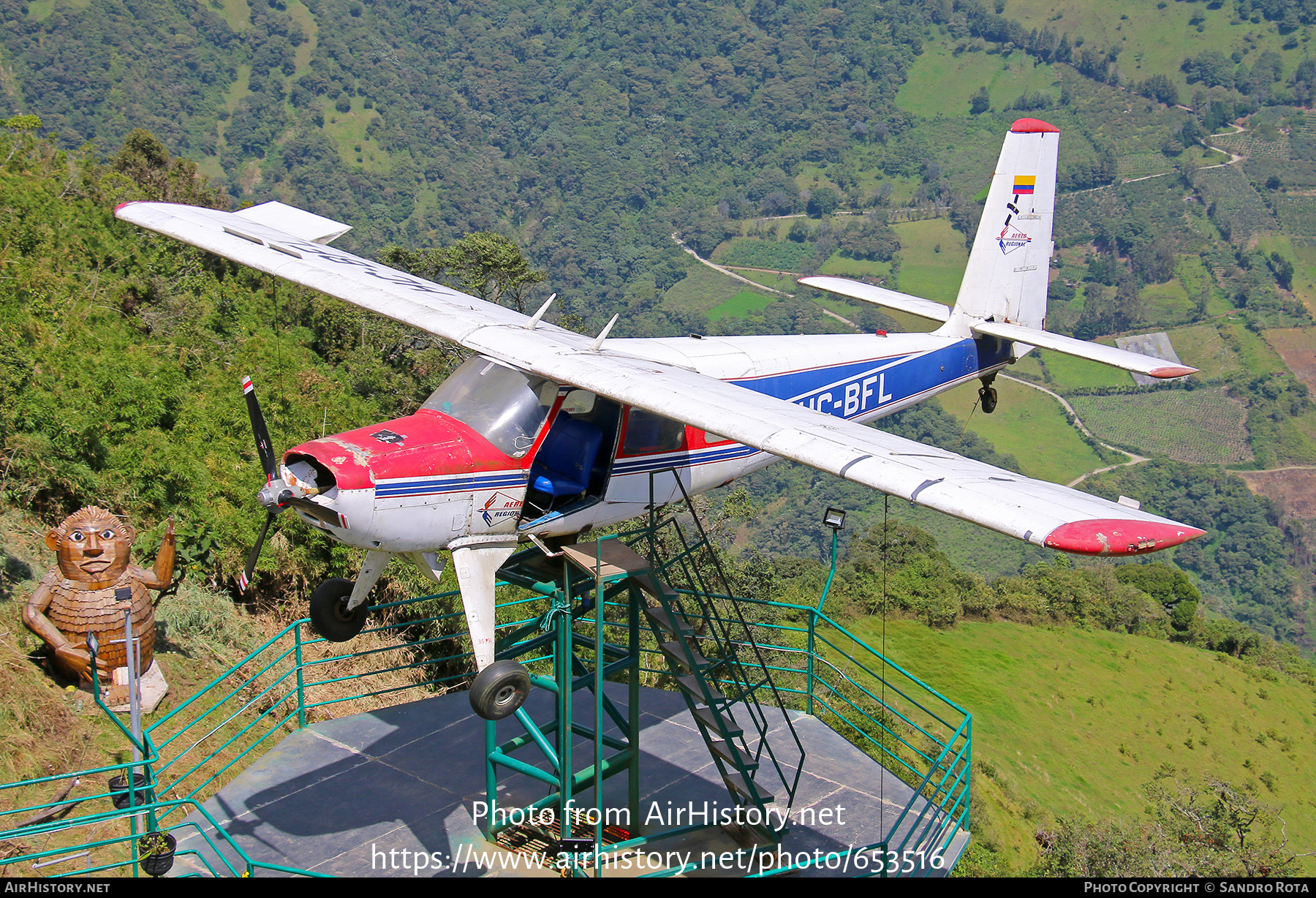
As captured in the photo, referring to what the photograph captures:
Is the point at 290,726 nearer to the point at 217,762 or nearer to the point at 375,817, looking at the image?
the point at 217,762

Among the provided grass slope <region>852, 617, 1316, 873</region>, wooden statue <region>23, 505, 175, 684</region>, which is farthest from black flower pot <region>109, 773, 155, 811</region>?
grass slope <region>852, 617, 1316, 873</region>

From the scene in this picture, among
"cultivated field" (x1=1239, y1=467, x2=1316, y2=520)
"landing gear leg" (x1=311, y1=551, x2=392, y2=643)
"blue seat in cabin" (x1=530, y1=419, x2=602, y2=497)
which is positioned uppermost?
"blue seat in cabin" (x1=530, y1=419, x2=602, y2=497)

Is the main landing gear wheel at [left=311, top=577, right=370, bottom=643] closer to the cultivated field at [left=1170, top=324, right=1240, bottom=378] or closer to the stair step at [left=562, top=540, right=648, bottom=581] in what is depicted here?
the stair step at [left=562, top=540, right=648, bottom=581]

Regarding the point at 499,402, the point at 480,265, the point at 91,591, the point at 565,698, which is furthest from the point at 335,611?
the point at 480,265

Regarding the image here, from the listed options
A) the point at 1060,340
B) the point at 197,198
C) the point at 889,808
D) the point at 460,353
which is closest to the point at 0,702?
the point at 889,808

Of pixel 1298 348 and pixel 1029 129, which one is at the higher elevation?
pixel 1029 129

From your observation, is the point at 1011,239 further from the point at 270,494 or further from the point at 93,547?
the point at 93,547

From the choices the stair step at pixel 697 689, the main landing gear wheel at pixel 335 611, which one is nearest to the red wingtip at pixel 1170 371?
the stair step at pixel 697 689
